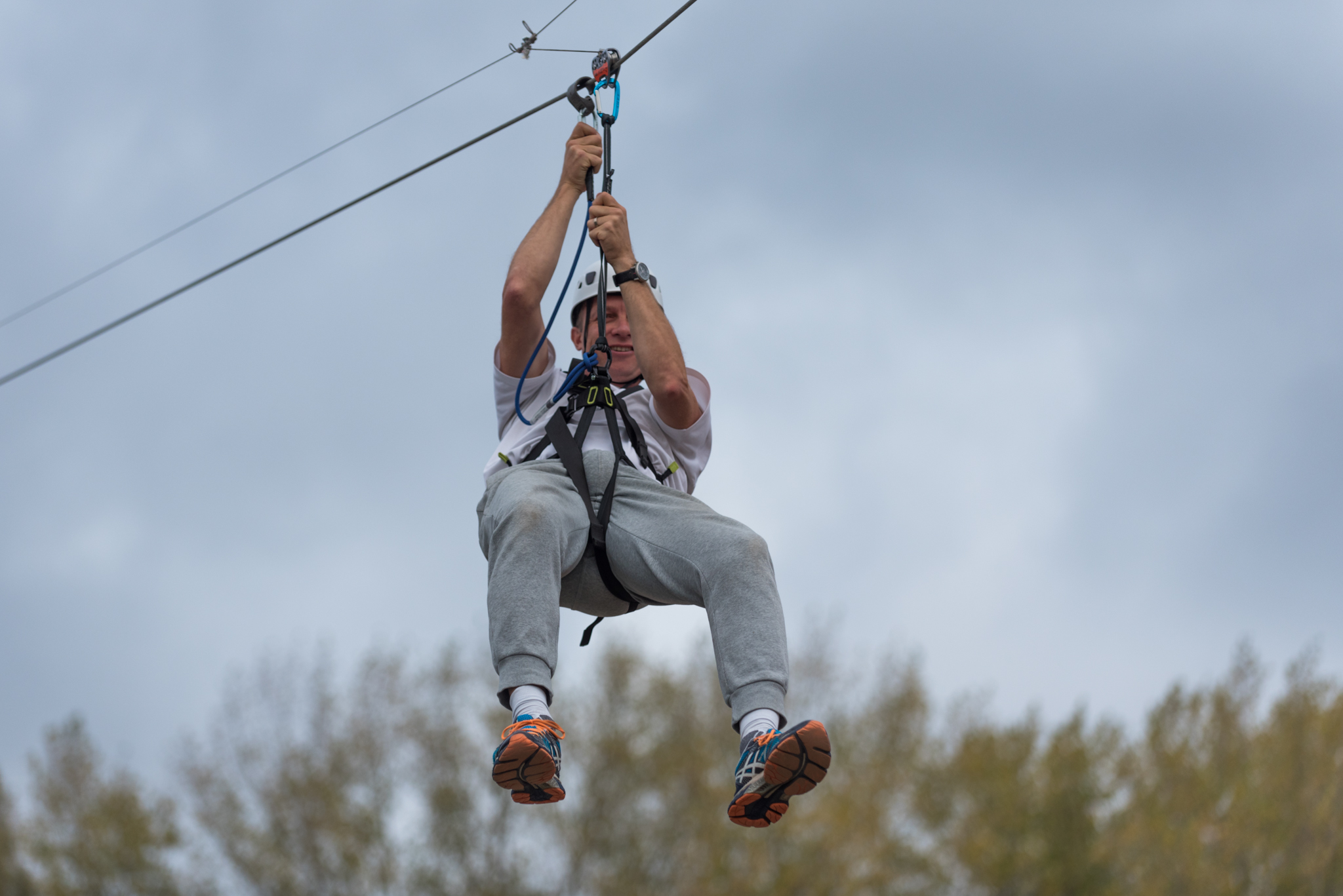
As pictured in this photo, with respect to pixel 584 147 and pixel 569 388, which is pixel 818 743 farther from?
pixel 584 147

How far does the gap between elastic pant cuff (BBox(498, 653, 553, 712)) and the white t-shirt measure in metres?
0.81

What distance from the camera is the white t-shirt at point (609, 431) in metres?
4.55

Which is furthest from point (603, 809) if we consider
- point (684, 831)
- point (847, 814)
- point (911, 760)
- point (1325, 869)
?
point (1325, 869)

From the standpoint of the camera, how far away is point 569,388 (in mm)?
4578

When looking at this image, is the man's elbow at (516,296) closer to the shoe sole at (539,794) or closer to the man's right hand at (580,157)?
the man's right hand at (580,157)

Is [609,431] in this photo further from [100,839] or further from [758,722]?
[100,839]

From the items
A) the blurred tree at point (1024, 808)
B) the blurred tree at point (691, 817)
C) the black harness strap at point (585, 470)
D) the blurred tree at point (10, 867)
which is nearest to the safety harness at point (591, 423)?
the black harness strap at point (585, 470)

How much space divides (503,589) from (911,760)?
1871 cm

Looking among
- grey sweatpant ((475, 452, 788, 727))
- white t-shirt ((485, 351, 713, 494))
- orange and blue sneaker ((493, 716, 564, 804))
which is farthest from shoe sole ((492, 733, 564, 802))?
white t-shirt ((485, 351, 713, 494))

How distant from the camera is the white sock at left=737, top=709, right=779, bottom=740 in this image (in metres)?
3.85

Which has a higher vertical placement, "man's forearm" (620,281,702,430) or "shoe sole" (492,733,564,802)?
"man's forearm" (620,281,702,430)

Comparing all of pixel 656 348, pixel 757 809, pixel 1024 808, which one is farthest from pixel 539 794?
pixel 1024 808

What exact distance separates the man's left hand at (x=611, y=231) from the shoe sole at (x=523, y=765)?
1623mm

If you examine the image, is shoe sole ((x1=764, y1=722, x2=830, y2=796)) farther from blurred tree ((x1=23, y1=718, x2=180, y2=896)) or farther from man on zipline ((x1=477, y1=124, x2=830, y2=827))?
blurred tree ((x1=23, y1=718, x2=180, y2=896))
